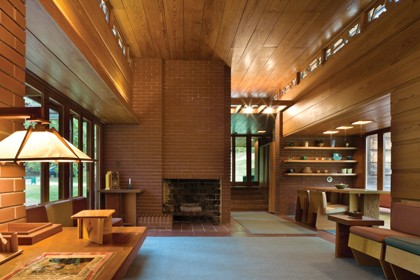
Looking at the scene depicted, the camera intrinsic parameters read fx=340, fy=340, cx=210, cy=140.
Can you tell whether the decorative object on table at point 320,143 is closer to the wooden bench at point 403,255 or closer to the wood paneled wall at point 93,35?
the wood paneled wall at point 93,35

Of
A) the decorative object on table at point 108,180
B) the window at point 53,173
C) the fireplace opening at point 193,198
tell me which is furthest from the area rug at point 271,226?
the window at point 53,173

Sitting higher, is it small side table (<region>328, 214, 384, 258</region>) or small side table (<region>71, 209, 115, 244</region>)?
small side table (<region>71, 209, 115, 244</region>)

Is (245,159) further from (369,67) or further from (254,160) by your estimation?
(369,67)

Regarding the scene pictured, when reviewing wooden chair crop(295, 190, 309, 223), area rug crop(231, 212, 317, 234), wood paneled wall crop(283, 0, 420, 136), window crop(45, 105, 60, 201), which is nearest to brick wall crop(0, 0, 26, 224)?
window crop(45, 105, 60, 201)

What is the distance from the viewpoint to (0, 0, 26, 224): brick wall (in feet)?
6.23

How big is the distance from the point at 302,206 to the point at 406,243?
463cm

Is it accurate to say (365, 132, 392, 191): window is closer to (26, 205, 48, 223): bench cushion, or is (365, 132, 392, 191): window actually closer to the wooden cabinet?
the wooden cabinet

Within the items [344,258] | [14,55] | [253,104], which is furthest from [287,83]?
[14,55]

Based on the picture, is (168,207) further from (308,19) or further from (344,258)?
(308,19)

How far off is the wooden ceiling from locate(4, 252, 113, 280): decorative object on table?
3.75 meters

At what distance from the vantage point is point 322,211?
22.7 ft

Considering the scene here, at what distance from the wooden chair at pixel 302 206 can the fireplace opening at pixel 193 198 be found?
1976mm

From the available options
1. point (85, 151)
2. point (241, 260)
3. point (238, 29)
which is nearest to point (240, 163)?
point (85, 151)

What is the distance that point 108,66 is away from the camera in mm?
4996
